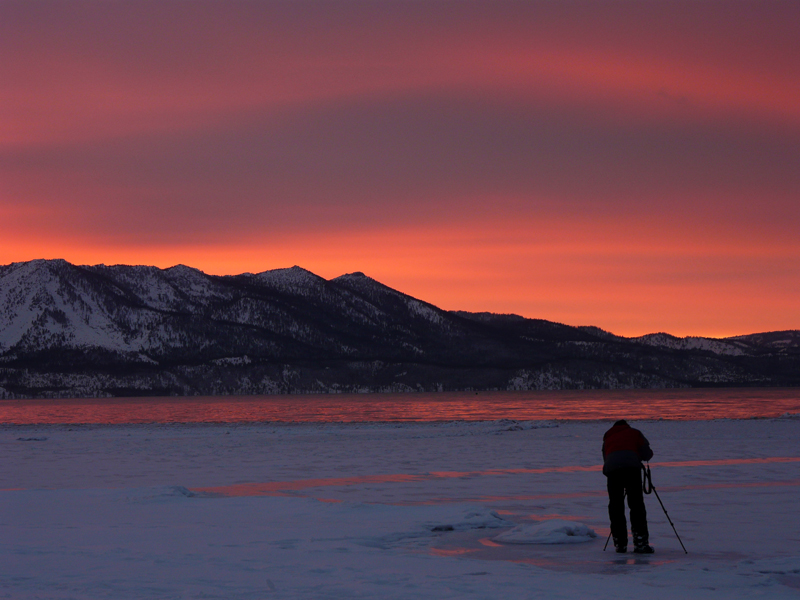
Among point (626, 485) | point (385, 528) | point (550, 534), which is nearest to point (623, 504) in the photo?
point (626, 485)

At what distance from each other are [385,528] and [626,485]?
5068mm

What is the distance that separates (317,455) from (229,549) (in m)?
23.4

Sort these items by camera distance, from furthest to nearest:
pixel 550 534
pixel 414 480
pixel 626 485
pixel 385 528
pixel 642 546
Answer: pixel 414 480
pixel 385 528
pixel 550 534
pixel 626 485
pixel 642 546

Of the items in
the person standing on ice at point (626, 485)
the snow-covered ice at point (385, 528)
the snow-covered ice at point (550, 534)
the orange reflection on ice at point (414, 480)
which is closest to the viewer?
the snow-covered ice at point (385, 528)

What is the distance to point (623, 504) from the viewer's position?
1476cm

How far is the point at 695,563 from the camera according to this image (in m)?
13.4

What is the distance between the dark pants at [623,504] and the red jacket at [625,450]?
12 cm

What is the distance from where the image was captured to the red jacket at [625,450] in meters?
14.8

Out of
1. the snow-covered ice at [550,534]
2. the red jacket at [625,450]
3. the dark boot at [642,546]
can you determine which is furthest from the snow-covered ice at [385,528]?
the red jacket at [625,450]

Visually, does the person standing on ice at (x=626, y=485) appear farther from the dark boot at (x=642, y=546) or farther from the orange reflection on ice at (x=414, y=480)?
the orange reflection on ice at (x=414, y=480)

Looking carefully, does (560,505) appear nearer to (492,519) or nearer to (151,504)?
(492,519)

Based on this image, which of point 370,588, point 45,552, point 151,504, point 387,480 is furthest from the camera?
point 387,480

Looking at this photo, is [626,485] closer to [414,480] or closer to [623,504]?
[623,504]

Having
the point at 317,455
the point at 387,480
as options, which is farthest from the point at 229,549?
the point at 317,455
